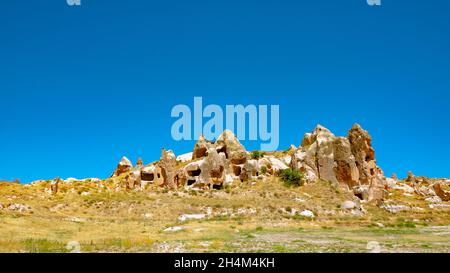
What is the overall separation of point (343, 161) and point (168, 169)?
3060 centimetres

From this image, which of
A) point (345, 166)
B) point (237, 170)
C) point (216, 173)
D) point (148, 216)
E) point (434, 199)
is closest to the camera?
point (148, 216)

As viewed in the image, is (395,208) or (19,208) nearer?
(19,208)

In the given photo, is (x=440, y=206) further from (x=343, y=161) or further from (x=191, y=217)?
(x=191, y=217)

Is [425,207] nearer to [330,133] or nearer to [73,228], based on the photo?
[330,133]

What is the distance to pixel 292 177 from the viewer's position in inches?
2606

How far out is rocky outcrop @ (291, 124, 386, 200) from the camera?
68750 millimetres

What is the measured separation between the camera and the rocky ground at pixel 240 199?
121ft

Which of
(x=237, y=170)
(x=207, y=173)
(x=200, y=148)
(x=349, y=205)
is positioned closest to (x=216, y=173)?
(x=207, y=173)

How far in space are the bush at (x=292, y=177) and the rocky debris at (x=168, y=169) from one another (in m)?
18.9

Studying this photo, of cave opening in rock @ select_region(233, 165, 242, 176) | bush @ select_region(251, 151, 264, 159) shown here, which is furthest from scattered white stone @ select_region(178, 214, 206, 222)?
bush @ select_region(251, 151, 264, 159)

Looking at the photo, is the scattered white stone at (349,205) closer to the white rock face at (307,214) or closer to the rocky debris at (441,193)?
the white rock face at (307,214)

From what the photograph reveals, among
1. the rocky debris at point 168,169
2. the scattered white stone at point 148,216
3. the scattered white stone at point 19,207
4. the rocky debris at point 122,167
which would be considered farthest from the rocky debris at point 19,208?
the rocky debris at point 122,167

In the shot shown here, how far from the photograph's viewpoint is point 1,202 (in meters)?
49.7

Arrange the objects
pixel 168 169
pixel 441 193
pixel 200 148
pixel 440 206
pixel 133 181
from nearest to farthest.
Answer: pixel 440 206 < pixel 168 169 < pixel 133 181 < pixel 200 148 < pixel 441 193
